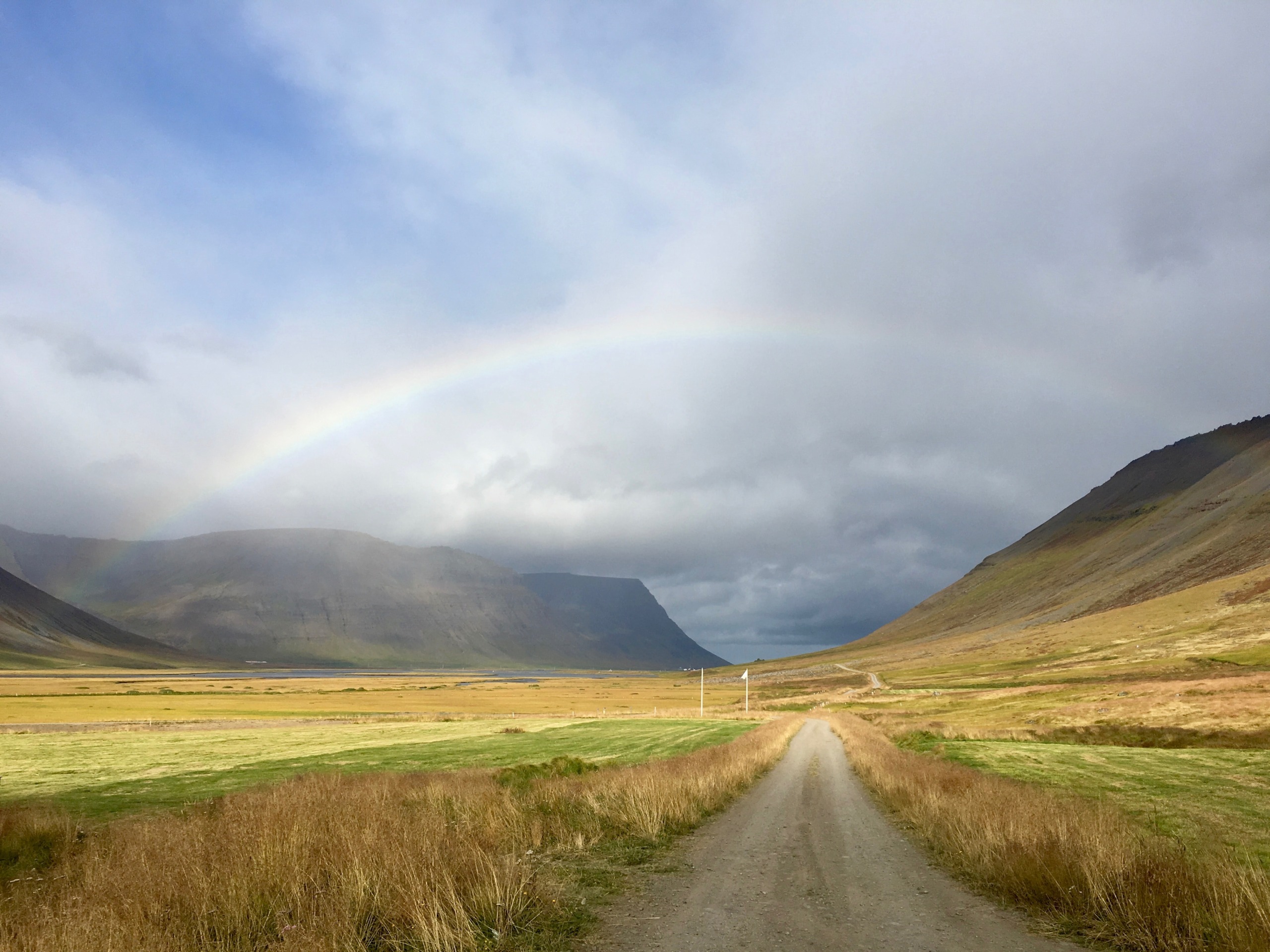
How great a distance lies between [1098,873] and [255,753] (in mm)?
42855

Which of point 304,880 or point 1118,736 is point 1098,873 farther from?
point 1118,736

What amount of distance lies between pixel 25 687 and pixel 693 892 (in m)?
159

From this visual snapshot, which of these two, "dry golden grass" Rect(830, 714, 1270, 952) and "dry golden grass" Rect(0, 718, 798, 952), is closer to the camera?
"dry golden grass" Rect(0, 718, 798, 952)

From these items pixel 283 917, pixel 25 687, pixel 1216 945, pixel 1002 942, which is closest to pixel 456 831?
pixel 283 917

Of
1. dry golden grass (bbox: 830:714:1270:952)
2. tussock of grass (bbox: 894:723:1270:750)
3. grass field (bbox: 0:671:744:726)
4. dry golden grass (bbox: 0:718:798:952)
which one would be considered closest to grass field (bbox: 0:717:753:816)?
dry golden grass (bbox: 0:718:798:952)

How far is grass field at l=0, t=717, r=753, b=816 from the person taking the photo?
26469 mm

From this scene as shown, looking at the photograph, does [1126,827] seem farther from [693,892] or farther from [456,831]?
[456,831]

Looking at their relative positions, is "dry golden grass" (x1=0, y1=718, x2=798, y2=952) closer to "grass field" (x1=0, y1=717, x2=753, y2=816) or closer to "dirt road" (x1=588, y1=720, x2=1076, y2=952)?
"dirt road" (x1=588, y1=720, x2=1076, y2=952)

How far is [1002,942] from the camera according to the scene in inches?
365

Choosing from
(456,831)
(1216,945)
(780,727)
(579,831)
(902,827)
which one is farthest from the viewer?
(780,727)

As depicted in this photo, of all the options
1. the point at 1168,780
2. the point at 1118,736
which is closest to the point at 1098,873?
the point at 1168,780

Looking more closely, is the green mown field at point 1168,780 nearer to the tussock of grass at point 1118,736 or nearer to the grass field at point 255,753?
the tussock of grass at point 1118,736

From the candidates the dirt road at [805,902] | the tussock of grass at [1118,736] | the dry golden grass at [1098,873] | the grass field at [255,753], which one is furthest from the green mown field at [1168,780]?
the grass field at [255,753]

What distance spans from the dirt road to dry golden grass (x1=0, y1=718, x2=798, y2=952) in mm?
1456
